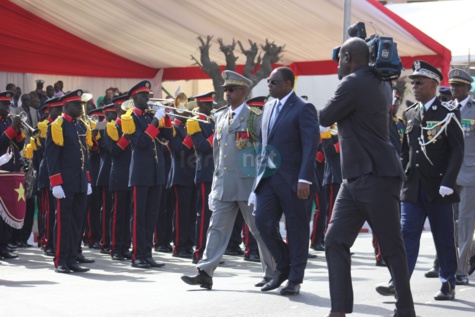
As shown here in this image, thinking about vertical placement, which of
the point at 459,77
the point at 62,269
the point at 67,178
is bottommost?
the point at 62,269

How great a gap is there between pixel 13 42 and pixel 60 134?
369 inches

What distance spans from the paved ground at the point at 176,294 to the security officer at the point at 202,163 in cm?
44

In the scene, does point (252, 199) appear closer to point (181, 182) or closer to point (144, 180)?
point (144, 180)

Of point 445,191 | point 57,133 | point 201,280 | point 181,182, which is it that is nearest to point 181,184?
point 181,182

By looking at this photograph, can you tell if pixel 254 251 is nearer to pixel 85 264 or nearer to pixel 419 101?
pixel 85 264

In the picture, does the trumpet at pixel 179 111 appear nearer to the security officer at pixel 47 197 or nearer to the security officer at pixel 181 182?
the security officer at pixel 181 182

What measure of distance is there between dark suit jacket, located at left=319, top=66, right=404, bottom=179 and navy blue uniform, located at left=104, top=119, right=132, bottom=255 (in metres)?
5.64

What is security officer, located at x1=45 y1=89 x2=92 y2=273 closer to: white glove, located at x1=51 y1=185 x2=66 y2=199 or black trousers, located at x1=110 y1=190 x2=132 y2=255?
white glove, located at x1=51 y1=185 x2=66 y2=199

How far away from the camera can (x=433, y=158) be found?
8.59 meters

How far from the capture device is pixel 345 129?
691 cm

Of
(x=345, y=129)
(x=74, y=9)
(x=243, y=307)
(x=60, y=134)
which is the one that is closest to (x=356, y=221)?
(x=345, y=129)

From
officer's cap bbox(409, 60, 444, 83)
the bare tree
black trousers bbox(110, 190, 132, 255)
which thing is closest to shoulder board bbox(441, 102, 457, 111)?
officer's cap bbox(409, 60, 444, 83)

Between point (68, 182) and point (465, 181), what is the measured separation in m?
4.22

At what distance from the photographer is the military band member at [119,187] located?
12.2 metres
